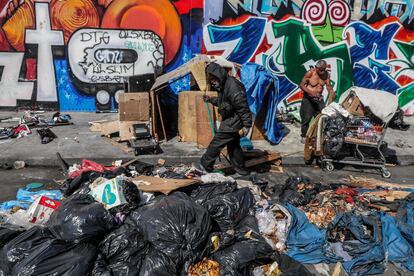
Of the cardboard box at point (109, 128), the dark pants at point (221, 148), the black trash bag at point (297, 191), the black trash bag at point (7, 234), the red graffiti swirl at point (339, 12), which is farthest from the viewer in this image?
the red graffiti swirl at point (339, 12)

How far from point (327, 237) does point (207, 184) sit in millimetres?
1639

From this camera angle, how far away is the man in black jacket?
592 cm

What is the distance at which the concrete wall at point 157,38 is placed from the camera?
9.62 m

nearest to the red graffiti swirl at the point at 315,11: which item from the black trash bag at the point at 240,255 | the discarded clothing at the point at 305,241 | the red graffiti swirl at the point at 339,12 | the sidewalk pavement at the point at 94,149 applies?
the red graffiti swirl at the point at 339,12

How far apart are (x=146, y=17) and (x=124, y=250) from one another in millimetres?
7310

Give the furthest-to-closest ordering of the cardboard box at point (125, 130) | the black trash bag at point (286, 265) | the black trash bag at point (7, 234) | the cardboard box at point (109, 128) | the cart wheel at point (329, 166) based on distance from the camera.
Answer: the cardboard box at point (109, 128) < the cardboard box at point (125, 130) < the cart wheel at point (329, 166) < the black trash bag at point (286, 265) < the black trash bag at point (7, 234)

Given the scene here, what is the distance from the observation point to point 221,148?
6.38 metres

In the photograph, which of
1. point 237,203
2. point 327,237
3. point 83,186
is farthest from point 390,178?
point 83,186

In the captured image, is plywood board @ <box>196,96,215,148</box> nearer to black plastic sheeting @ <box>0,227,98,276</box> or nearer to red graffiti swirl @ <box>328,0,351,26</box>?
black plastic sheeting @ <box>0,227,98,276</box>

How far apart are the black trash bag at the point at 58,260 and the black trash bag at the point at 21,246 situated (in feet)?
0.22

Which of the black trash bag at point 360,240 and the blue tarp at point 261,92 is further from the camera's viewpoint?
the blue tarp at point 261,92

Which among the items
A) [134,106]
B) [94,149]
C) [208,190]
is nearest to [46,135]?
[94,149]

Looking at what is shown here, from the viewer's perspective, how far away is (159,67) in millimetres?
9508

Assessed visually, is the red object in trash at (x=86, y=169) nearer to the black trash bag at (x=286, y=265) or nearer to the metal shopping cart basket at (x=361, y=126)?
the black trash bag at (x=286, y=265)
